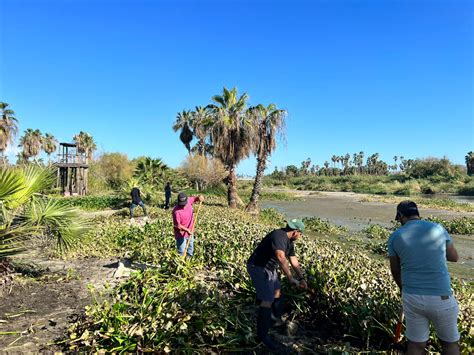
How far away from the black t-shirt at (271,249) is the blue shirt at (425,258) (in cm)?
145

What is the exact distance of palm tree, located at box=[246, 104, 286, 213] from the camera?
23188 millimetres

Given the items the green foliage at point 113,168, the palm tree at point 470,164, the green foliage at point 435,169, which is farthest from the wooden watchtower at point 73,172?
the palm tree at point 470,164

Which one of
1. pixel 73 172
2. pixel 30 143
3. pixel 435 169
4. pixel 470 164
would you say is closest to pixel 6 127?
pixel 73 172

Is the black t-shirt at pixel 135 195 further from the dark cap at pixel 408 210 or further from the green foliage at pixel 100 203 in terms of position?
the dark cap at pixel 408 210

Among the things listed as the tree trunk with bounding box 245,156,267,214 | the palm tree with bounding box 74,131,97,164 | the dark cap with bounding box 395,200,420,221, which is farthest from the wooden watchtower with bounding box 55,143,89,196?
the dark cap with bounding box 395,200,420,221

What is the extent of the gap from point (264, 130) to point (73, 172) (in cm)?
2017

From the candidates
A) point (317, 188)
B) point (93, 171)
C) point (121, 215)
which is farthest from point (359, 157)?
point (121, 215)

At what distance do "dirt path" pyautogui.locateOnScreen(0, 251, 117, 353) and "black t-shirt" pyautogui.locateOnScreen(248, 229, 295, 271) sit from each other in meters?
2.55

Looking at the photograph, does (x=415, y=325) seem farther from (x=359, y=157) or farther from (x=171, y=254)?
(x=359, y=157)

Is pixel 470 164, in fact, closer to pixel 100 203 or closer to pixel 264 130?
pixel 264 130

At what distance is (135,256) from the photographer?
7.77m

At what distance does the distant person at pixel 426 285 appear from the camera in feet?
10.5

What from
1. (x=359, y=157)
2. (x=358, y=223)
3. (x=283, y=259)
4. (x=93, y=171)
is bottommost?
(x=358, y=223)

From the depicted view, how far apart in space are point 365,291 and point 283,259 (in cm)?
142
